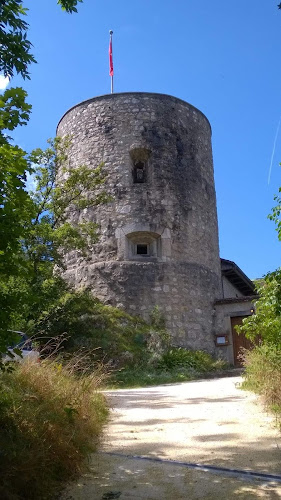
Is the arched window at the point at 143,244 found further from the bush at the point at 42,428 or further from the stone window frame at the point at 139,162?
the bush at the point at 42,428

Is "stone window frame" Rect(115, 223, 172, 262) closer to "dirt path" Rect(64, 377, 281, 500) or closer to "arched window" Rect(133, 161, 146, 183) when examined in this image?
"arched window" Rect(133, 161, 146, 183)

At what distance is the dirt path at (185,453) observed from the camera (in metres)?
3.52

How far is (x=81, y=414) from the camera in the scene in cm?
495

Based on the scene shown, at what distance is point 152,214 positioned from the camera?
49.7 ft

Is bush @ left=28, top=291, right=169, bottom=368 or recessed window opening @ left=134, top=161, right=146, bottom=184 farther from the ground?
recessed window opening @ left=134, top=161, right=146, bottom=184

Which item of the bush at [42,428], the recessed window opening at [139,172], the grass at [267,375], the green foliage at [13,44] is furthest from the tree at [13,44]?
the recessed window opening at [139,172]

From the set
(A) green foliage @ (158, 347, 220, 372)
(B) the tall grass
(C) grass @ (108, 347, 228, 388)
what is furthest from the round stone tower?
(B) the tall grass

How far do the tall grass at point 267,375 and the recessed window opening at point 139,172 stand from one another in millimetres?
8733

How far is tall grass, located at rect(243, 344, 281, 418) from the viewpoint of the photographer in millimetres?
5941

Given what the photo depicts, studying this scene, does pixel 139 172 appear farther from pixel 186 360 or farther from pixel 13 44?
pixel 13 44

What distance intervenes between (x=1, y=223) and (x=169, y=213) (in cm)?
1218

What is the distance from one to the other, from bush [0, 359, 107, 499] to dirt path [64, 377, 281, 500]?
19cm

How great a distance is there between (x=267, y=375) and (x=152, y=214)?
29.6ft

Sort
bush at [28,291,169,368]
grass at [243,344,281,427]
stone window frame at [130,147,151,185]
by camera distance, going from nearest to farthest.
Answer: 1. grass at [243,344,281,427]
2. bush at [28,291,169,368]
3. stone window frame at [130,147,151,185]
